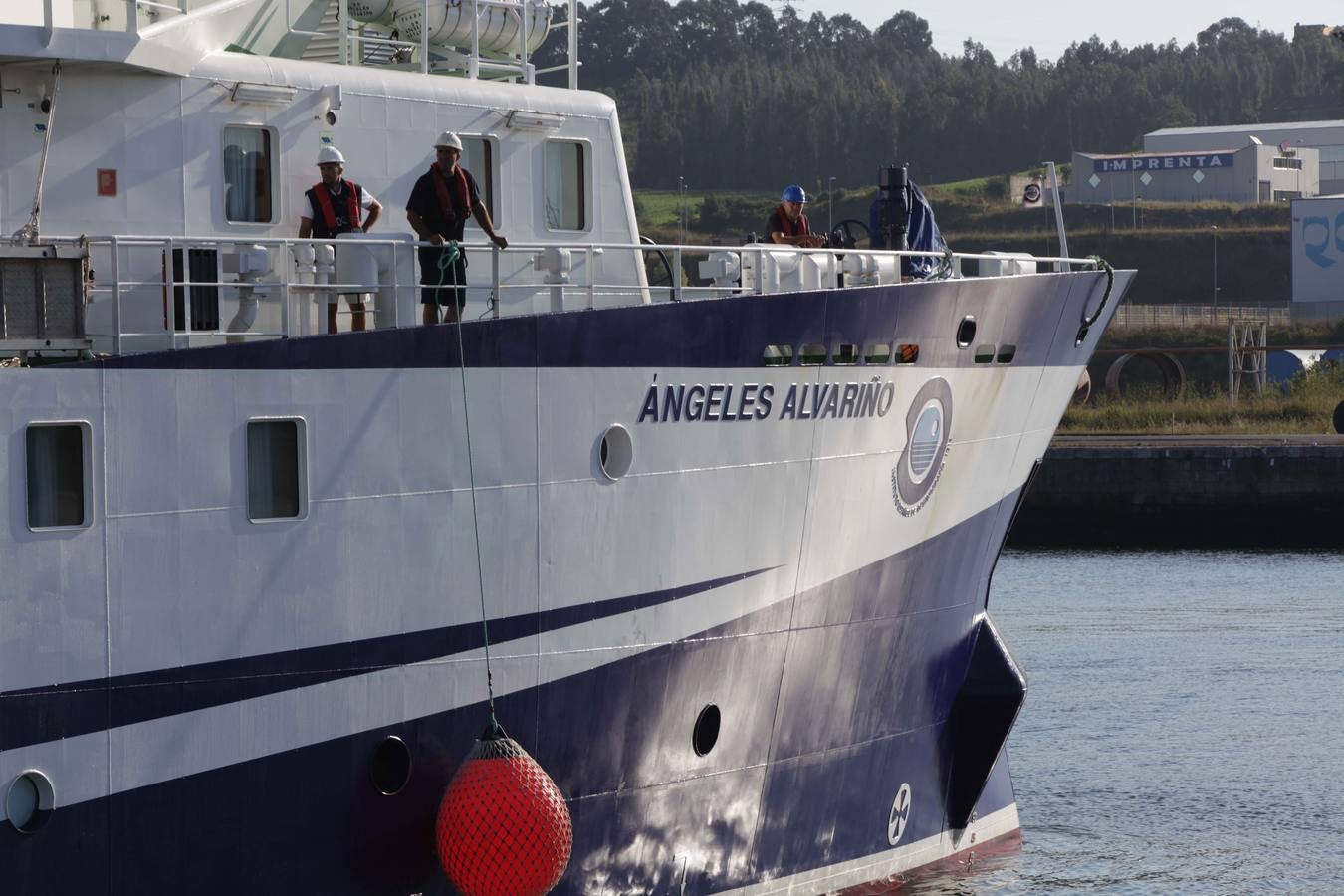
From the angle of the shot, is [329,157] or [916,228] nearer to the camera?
[329,157]

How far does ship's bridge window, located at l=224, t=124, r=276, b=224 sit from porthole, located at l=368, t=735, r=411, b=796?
11.8 ft

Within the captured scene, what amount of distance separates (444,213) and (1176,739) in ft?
46.4

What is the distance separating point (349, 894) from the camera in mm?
10961

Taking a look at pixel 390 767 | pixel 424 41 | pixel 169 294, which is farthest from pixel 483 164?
pixel 390 767

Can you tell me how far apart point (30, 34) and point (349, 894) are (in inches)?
211

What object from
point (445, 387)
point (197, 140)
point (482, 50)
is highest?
point (482, 50)

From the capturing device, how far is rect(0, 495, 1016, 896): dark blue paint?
33.4 feet

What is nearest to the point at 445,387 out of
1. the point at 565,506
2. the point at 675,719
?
the point at 565,506

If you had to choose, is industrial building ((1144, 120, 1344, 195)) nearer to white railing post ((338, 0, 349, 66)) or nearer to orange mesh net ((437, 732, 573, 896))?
white railing post ((338, 0, 349, 66))

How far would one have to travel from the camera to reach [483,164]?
43.5ft

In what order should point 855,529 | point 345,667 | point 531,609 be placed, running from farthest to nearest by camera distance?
1. point 855,529
2. point 531,609
3. point 345,667

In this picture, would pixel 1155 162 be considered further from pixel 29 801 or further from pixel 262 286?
pixel 29 801

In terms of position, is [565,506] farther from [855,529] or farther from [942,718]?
[942,718]

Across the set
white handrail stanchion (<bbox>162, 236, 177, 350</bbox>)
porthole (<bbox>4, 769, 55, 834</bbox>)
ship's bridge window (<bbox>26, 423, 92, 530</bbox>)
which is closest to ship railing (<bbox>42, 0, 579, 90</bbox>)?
white handrail stanchion (<bbox>162, 236, 177, 350</bbox>)
